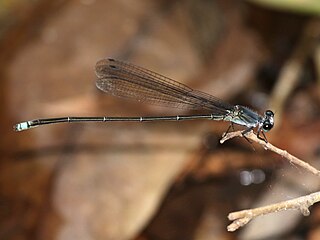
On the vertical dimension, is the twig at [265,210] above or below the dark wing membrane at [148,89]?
below

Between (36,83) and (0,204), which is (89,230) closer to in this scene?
(0,204)

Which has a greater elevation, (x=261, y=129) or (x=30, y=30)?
(x=30, y=30)

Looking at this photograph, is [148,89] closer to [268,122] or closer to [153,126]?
[153,126]

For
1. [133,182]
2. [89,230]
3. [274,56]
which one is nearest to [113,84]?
[133,182]

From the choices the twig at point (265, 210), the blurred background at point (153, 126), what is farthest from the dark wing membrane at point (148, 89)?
the twig at point (265, 210)

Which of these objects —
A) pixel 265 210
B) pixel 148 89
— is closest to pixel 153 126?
pixel 148 89

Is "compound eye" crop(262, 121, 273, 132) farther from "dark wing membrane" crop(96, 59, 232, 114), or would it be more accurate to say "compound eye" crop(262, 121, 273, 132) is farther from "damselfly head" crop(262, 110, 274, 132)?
"dark wing membrane" crop(96, 59, 232, 114)

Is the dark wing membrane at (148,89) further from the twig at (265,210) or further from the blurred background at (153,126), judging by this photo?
the twig at (265,210)
